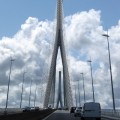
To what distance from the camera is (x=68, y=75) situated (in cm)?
11062

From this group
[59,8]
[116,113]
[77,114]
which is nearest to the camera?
[116,113]

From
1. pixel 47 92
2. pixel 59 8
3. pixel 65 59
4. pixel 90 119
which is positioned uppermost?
pixel 59 8

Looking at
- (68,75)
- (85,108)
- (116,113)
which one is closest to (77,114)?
(116,113)

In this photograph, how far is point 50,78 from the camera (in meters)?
115

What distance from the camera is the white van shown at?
139ft

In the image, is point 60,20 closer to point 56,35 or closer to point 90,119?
point 56,35

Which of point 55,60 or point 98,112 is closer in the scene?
point 98,112

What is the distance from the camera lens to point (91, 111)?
141 feet

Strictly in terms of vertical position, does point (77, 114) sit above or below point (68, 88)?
below

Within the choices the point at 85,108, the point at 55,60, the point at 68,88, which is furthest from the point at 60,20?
the point at 85,108

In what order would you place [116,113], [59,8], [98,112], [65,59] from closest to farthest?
[98,112]
[116,113]
[65,59]
[59,8]

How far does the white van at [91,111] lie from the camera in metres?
42.4

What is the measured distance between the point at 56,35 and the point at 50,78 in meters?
14.9

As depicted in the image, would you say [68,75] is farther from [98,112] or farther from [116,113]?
[98,112]
